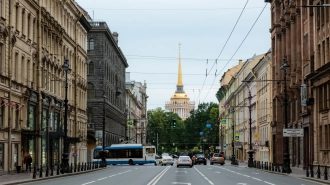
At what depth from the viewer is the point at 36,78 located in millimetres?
57188

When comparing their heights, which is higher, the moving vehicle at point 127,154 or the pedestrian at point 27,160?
the pedestrian at point 27,160

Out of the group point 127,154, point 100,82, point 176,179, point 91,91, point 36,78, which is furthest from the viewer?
point 91,91

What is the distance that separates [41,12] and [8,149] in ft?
48.6

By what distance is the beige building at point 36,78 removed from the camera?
156 ft

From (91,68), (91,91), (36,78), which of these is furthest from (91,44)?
(36,78)

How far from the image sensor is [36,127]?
56688 millimetres

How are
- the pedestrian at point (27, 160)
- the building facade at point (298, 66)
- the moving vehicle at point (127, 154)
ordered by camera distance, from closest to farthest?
the pedestrian at point (27, 160), the building facade at point (298, 66), the moving vehicle at point (127, 154)

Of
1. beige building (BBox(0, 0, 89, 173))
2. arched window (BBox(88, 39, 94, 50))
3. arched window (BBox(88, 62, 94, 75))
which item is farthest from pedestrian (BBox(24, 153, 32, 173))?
arched window (BBox(88, 39, 94, 50))

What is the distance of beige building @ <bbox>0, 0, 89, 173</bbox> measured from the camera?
47625 mm

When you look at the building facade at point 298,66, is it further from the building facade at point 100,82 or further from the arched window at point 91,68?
the arched window at point 91,68

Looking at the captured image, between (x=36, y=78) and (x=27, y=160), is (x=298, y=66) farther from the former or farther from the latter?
(x=27, y=160)

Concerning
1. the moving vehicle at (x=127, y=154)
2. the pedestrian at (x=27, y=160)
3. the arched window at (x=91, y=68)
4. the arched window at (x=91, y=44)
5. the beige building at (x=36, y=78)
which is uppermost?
the arched window at (x=91, y=44)

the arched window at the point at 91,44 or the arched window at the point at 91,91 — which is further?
the arched window at the point at 91,44

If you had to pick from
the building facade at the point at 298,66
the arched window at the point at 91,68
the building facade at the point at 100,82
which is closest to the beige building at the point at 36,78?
the building facade at the point at 298,66
